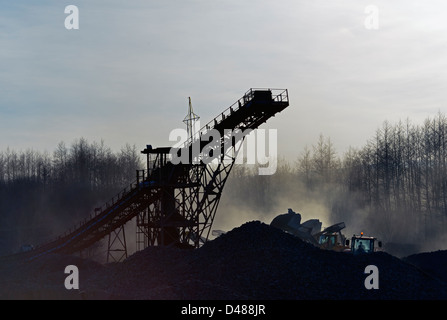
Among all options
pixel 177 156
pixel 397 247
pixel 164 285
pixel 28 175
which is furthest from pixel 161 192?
pixel 28 175

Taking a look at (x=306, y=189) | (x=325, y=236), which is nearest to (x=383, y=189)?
(x=306, y=189)

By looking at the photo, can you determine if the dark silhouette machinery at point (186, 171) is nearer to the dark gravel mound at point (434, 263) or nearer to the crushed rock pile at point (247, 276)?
the crushed rock pile at point (247, 276)

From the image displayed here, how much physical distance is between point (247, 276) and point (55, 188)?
2817 inches

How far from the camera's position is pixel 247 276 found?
23.9 meters

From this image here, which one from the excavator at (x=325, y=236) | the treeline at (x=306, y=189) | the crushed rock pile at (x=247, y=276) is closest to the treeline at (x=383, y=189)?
the treeline at (x=306, y=189)

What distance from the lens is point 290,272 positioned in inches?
949

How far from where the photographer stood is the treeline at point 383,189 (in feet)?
219

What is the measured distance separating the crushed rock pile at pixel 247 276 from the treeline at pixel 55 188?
42.7 m

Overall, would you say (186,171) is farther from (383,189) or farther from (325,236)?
(383,189)

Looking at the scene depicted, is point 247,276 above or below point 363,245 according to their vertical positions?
below

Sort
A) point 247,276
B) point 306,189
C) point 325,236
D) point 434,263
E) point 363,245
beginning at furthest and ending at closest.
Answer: point 306,189 < point 325,236 < point 434,263 < point 363,245 < point 247,276

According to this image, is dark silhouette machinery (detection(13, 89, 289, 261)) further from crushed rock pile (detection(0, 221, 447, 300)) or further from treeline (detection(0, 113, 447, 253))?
treeline (detection(0, 113, 447, 253))
